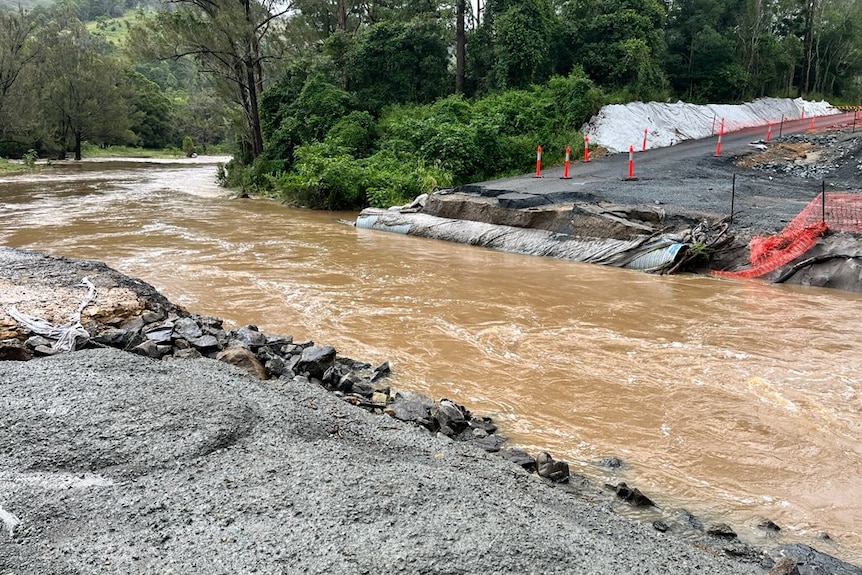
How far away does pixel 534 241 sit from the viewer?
42.6ft

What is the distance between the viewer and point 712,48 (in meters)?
33.7

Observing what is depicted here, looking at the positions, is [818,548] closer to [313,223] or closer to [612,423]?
[612,423]

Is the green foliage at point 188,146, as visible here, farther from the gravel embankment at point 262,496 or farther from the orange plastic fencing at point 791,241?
the gravel embankment at point 262,496

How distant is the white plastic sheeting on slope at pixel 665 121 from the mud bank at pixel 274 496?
21.1 meters


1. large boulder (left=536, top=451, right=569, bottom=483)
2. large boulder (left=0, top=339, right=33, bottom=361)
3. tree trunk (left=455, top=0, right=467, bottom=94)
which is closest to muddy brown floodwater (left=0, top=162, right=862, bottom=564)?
large boulder (left=536, top=451, right=569, bottom=483)

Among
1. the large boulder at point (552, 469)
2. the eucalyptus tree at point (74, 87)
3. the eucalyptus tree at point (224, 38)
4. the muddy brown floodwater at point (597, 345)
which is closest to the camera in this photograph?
the large boulder at point (552, 469)

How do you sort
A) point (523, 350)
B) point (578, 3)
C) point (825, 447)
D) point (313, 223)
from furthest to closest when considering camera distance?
point (578, 3)
point (313, 223)
point (523, 350)
point (825, 447)

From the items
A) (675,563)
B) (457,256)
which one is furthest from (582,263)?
(675,563)

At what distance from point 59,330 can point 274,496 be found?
381 centimetres

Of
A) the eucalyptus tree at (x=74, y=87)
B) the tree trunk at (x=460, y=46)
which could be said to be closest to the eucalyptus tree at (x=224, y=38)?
the tree trunk at (x=460, y=46)

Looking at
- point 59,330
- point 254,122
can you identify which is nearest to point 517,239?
point 59,330

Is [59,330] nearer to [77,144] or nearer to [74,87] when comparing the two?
[77,144]

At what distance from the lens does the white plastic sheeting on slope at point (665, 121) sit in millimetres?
23922

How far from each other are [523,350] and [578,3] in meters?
25.4
